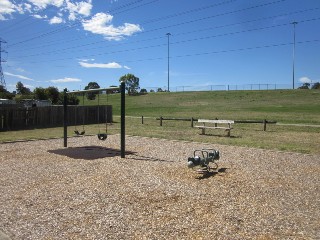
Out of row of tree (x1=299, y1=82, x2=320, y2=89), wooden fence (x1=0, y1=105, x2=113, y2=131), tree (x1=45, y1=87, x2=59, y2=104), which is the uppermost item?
row of tree (x1=299, y1=82, x2=320, y2=89)

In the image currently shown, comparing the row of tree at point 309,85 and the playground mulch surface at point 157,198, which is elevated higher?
the row of tree at point 309,85

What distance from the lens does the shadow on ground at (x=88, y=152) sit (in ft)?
37.0

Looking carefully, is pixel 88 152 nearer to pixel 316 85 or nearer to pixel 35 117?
pixel 35 117

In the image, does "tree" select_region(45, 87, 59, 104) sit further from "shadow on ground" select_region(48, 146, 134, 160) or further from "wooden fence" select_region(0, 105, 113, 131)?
"shadow on ground" select_region(48, 146, 134, 160)

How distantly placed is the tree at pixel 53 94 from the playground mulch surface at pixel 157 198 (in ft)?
168

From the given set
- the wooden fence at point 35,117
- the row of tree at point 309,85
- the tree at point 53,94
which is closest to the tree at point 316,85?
the row of tree at point 309,85

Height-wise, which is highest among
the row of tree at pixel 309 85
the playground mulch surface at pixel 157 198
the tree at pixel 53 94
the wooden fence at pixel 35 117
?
the row of tree at pixel 309 85

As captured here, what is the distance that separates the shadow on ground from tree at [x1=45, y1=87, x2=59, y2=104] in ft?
162

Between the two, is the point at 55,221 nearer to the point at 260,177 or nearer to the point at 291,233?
the point at 291,233

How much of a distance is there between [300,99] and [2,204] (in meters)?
52.8

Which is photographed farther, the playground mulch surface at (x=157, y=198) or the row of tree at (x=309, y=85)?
the row of tree at (x=309, y=85)

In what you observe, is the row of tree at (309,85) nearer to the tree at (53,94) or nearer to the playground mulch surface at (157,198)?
the tree at (53,94)

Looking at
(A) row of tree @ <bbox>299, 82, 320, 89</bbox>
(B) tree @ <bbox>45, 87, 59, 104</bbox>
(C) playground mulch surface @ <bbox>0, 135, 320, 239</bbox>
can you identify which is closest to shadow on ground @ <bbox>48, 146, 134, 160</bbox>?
(C) playground mulch surface @ <bbox>0, 135, 320, 239</bbox>

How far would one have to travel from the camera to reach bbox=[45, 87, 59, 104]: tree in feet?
196
